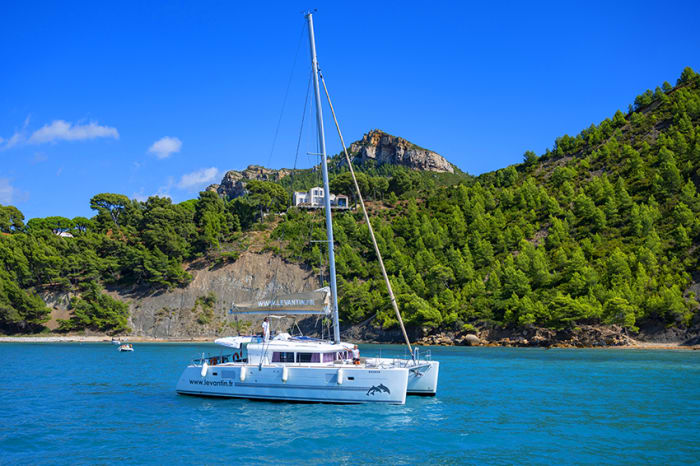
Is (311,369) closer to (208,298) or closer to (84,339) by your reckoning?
(208,298)

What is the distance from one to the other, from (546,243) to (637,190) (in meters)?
25.1

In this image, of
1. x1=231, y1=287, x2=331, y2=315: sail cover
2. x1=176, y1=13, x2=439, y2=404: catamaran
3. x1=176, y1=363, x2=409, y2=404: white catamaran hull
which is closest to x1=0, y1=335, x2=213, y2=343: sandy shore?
x1=176, y1=13, x2=439, y2=404: catamaran

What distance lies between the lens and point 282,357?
2870cm

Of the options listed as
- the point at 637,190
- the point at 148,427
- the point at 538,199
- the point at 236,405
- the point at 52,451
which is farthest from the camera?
the point at 538,199

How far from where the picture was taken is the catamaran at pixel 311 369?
26703 mm

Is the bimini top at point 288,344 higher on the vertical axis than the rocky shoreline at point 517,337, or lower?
higher

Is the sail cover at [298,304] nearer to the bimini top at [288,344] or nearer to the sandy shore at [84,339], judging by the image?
the bimini top at [288,344]

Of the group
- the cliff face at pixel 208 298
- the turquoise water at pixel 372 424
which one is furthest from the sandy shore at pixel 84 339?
the turquoise water at pixel 372 424

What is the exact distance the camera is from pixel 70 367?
1991 inches

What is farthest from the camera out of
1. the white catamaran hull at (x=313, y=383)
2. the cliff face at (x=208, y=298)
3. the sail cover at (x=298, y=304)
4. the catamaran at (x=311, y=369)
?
the cliff face at (x=208, y=298)

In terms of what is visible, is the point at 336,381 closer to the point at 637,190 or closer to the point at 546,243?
the point at 546,243

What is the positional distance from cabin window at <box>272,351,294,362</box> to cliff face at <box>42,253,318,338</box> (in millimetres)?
70711

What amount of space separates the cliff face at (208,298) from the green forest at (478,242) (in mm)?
2883

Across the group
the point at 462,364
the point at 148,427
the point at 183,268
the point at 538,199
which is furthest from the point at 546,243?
the point at 148,427
